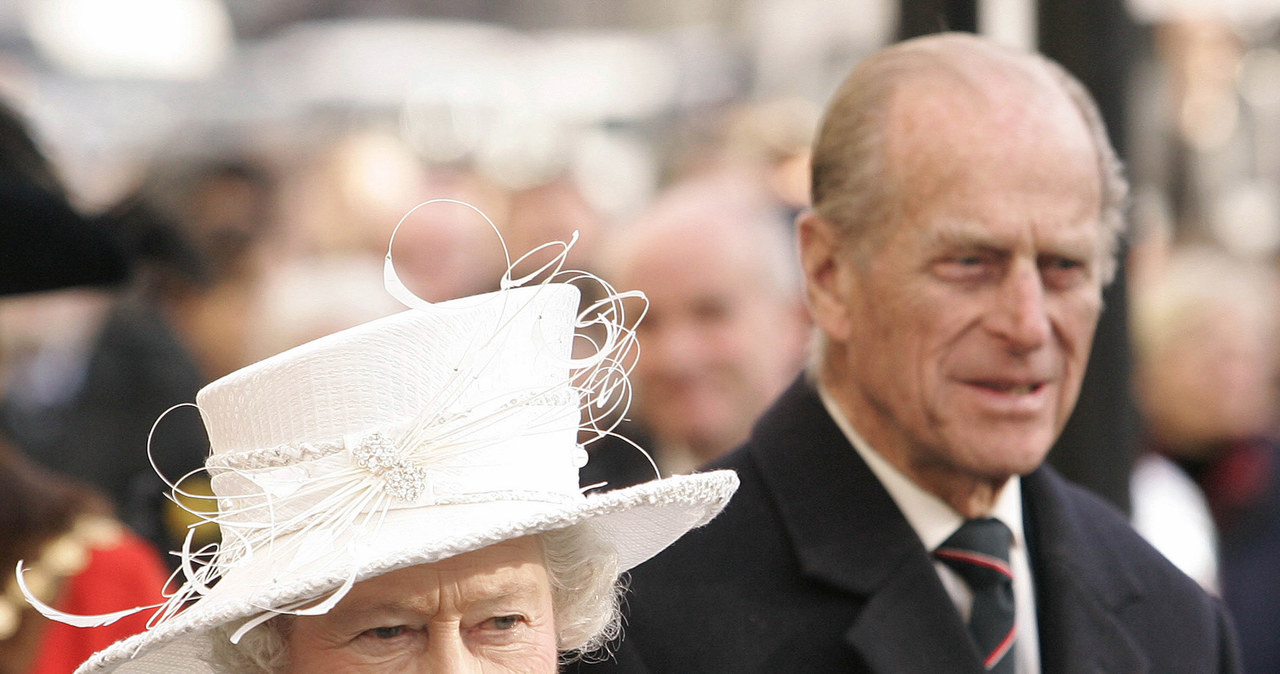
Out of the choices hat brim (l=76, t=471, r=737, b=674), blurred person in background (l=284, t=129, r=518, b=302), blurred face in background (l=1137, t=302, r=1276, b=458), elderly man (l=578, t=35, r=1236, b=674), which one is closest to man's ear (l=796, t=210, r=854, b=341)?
elderly man (l=578, t=35, r=1236, b=674)

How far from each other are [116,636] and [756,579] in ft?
5.18

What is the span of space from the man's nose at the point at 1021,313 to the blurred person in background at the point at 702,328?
6.76 ft

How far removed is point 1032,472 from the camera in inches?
122

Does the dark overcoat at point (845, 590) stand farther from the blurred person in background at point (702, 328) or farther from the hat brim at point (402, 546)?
the blurred person in background at point (702, 328)

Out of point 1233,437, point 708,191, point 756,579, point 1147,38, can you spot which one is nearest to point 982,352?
point 756,579

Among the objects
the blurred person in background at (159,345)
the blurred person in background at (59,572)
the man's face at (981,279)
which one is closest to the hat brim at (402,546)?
the man's face at (981,279)

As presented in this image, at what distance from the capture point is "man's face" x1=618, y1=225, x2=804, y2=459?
489cm

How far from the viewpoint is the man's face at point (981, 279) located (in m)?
2.82

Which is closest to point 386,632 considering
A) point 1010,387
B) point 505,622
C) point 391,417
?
point 505,622

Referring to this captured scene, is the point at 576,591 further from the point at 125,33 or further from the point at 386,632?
the point at 125,33

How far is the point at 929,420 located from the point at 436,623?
40.7 inches

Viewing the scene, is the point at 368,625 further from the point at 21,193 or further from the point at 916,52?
the point at 21,193

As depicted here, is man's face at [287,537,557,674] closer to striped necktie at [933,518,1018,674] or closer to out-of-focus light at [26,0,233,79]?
Result: striped necktie at [933,518,1018,674]

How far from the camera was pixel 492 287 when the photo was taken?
712cm
